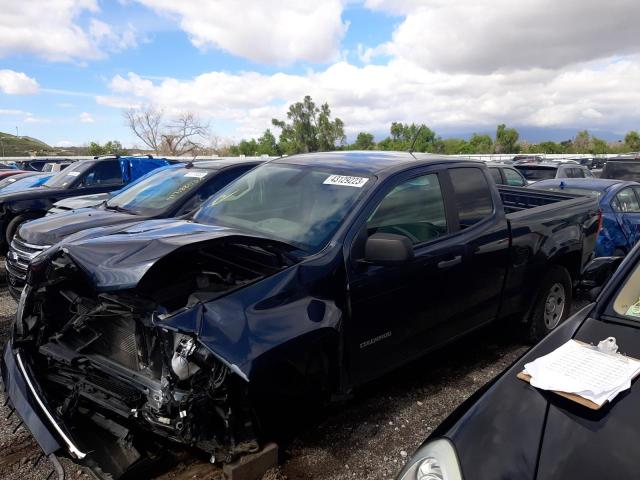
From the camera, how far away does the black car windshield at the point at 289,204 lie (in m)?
3.29

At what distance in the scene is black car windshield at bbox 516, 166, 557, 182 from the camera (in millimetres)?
13203

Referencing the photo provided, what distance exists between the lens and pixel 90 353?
10.1 feet

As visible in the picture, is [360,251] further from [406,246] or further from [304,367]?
[304,367]

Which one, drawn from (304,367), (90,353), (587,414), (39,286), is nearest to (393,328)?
(304,367)

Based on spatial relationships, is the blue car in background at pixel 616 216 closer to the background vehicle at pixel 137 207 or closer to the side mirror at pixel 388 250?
the background vehicle at pixel 137 207

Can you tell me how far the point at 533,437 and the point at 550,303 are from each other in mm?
3527

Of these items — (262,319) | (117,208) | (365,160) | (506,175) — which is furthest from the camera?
(506,175)

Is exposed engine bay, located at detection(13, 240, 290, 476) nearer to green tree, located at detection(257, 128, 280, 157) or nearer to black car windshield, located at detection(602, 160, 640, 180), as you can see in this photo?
black car windshield, located at detection(602, 160, 640, 180)

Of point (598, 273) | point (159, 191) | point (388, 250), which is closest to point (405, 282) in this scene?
point (388, 250)

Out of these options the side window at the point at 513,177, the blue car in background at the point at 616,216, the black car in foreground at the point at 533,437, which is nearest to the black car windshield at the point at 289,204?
the black car in foreground at the point at 533,437

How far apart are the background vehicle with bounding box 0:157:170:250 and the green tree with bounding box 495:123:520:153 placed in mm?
44175

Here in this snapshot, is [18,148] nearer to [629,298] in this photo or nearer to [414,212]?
[414,212]

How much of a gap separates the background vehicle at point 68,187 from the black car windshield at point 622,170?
11.5m

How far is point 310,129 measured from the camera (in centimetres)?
4384
